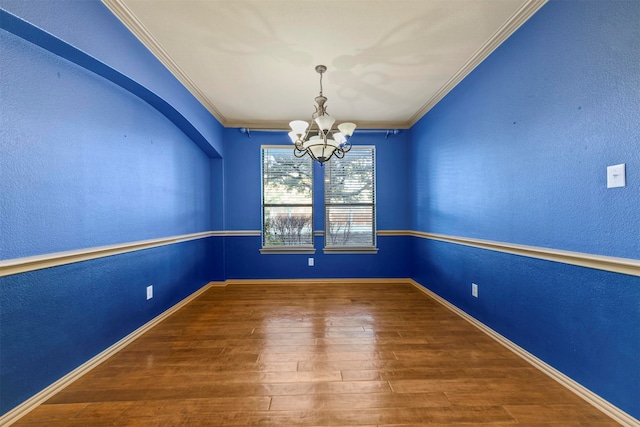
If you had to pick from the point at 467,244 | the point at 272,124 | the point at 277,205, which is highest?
the point at 272,124

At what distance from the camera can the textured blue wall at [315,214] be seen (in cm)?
387

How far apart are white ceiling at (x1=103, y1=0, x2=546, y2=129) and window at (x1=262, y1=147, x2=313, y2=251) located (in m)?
0.99

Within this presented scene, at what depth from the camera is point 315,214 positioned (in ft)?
12.9

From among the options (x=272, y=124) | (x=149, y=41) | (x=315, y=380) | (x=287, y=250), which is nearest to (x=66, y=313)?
(x=315, y=380)

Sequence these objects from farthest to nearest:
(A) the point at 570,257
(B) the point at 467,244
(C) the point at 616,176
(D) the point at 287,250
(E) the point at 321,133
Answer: (D) the point at 287,250 → (B) the point at 467,244 → (E) the point at 321,133 → (A) the point at 570,257 → (C) the point at 616,176

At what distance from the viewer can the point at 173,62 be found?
7.63 feet

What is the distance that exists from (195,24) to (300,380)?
2.65m

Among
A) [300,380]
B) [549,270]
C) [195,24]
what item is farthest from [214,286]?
[549,270]

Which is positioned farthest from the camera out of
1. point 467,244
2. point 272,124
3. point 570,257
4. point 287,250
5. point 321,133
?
point 287,250

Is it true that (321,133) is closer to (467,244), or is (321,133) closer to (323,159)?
(323,159)

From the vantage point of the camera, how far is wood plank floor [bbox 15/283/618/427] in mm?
1328

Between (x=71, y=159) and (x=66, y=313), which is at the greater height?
(x=71, y=159)

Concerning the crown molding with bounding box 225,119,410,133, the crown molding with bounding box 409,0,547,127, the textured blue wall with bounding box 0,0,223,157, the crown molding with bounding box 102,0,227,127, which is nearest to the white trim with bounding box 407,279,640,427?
the crown molding with bounding box 409,0,547,127

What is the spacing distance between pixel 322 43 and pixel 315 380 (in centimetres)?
253
